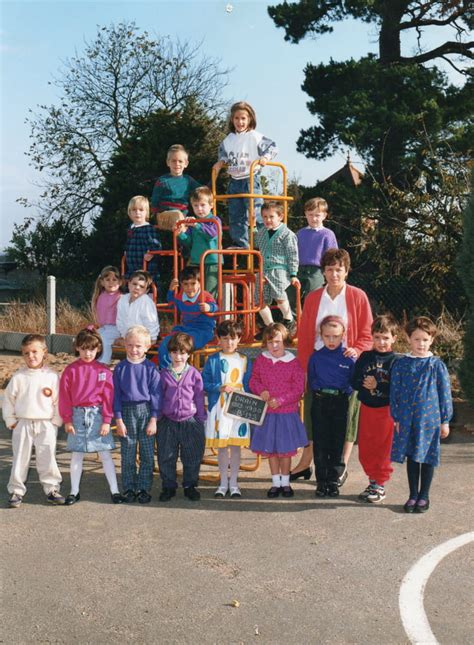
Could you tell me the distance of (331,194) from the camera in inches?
650

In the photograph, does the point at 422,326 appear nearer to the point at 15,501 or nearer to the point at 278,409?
the point at 278,409

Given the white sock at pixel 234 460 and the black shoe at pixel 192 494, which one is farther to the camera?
the white sock at pixel 234 460

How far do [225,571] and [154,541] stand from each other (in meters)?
0.68

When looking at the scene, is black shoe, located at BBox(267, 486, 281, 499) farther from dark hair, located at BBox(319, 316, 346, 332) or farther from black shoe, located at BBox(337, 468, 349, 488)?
dark hair, located at BBox(319, 316, 346, 332)

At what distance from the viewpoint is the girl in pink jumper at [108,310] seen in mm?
7359

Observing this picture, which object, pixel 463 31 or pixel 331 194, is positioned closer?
pixel 331 194

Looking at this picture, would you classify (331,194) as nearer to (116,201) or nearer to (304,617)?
(116,201)

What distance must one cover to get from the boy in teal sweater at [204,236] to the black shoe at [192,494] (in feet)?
6.32

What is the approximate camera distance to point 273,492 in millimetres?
6090

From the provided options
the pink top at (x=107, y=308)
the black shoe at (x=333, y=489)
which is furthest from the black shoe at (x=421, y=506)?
the pink top at (x=107, y=308)

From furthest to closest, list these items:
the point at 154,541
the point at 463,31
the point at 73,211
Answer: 1. the point at 73,211
2. the point at 463,31
3. the point at 154,541

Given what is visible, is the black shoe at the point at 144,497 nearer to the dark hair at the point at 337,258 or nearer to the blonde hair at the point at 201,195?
the dark hair at the point at 337,258

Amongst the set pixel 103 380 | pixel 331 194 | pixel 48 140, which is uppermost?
pixel 48 140

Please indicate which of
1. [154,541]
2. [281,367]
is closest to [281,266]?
[281,367]
